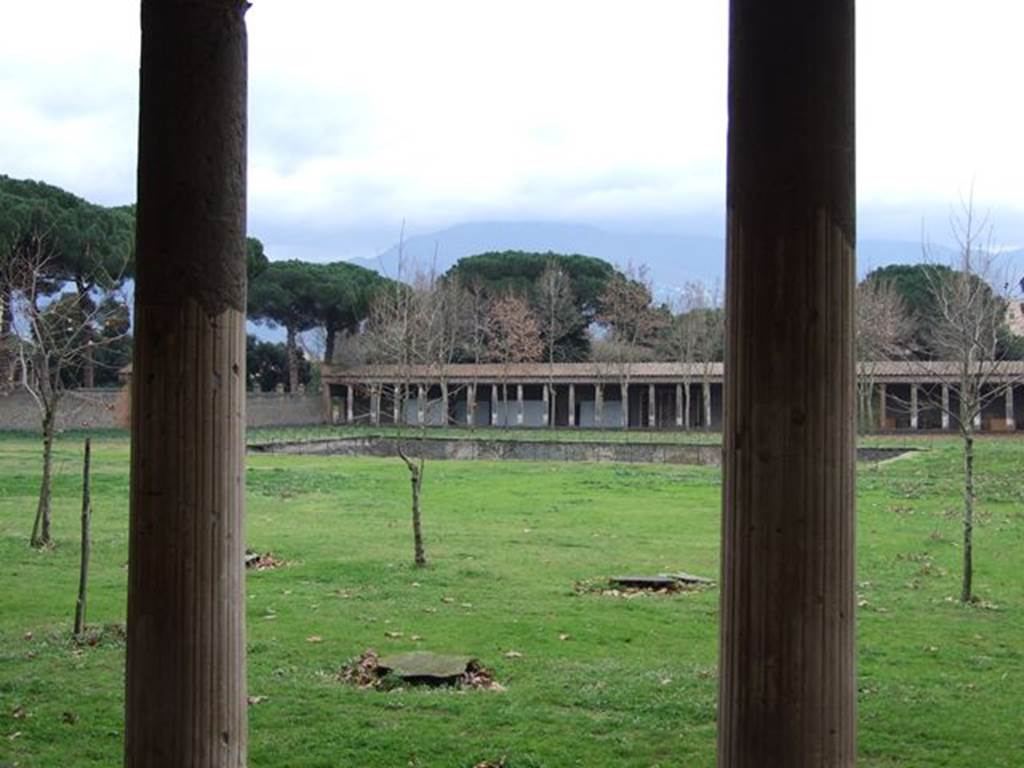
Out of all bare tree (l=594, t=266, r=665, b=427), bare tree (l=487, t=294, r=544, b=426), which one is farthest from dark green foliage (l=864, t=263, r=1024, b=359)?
bare tree (l=487, t=294, r=544, b=426)

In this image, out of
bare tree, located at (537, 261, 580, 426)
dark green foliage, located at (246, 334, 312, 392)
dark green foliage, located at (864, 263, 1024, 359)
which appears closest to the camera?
dark green foliage, located at (864, 263, 1024, 359)

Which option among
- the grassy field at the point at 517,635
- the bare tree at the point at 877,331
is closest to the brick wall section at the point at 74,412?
the grassy field at the point at 517,635

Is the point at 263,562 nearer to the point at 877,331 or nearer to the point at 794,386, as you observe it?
the point at 794,386

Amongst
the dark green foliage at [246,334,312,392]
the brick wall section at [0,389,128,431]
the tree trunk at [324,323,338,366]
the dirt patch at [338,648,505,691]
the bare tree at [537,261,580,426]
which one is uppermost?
the bare tree at [537,261,580,426]

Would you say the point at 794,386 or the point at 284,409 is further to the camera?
the point at 284,409

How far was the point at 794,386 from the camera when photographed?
10.4 feet

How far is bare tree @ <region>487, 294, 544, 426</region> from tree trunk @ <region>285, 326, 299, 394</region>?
1083 centimetres

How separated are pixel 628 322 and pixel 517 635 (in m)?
51.6

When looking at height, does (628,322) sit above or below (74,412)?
above

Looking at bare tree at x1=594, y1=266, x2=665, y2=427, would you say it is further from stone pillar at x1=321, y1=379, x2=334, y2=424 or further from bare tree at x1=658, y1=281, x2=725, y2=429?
stone pillar at x1=321, y1=379, x2=334, y2=424

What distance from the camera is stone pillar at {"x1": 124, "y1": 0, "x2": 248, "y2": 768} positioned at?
368 cm

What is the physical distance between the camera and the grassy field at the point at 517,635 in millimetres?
6441

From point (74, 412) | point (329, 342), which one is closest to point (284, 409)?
A: point (329, 342)

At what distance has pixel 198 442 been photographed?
3.71m
